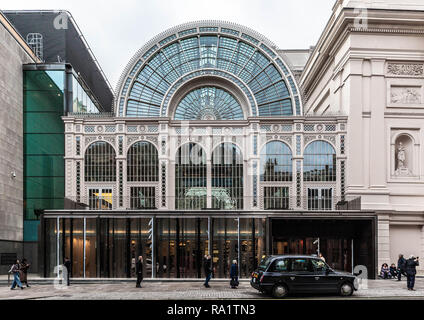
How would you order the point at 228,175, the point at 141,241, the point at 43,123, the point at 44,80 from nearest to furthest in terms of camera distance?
the point at 141,241, the point at 228,175, the point at 43,123, the point at 44,80

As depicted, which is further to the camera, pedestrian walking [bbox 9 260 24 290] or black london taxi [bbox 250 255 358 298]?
pedestrian walking [bbox 9 260 24 290]

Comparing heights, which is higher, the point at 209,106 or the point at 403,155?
the point at 209,106

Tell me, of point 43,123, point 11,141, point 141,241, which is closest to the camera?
point 141,241

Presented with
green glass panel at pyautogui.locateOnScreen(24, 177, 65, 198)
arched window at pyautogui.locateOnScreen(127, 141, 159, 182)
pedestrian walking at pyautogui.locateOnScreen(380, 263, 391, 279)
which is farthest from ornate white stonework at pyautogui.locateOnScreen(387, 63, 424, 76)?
green glass panel at pyautogui.locateOnScreen(24, 177, 65, 198)

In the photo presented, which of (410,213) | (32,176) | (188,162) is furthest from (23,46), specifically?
(410,213)

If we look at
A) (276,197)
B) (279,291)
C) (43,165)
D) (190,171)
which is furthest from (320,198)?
(43,165)

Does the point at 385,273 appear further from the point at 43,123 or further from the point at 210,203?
the point at 43,123

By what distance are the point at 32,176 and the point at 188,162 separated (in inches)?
521

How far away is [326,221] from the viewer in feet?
108

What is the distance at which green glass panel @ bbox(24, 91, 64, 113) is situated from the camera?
40.7 metres

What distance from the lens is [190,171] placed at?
121 ft

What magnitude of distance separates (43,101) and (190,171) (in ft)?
46.4

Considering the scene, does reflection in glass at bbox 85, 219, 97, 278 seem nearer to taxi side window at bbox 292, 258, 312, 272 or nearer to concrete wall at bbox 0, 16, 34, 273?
concrete wall at bbox 0, 16, 34, 273

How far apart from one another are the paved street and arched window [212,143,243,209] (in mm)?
9301
